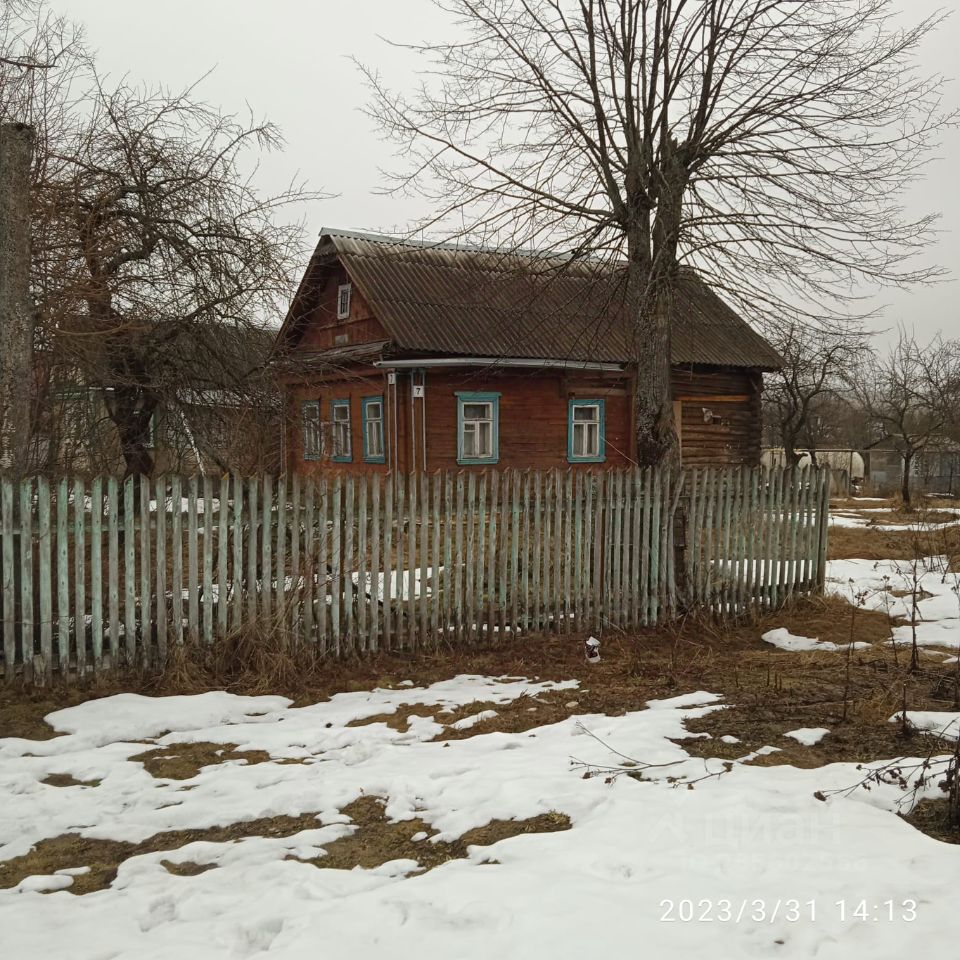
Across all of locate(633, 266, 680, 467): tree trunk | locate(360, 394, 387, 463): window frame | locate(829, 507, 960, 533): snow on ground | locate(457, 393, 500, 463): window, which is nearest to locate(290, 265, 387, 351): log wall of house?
locate(360, 394, 387, 463): window frame

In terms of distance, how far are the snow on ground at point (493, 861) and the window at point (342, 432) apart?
49.0 ft

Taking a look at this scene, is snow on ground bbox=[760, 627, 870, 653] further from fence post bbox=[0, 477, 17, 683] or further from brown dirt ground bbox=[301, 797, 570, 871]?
fence post bbox=[0, 477, 17, 683]

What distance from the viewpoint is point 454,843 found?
3.61m

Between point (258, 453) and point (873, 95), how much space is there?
757 centimetres

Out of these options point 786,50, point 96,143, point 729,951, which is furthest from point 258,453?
point 786,50

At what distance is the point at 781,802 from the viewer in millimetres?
3713

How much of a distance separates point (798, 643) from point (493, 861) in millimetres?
5609

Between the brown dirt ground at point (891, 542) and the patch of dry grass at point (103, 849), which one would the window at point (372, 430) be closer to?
the brown dirt ground at point (891, 542)

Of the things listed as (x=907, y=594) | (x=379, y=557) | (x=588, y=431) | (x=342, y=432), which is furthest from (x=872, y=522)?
(x=379, y=557)

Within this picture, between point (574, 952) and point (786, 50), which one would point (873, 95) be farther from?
point (574, 952)

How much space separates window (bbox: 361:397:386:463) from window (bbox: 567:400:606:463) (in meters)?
4.60

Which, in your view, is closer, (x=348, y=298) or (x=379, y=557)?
(x=379, y=557)

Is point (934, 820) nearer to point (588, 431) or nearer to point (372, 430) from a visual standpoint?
point (588, 431)

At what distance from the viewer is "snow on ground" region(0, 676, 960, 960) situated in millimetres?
2744
